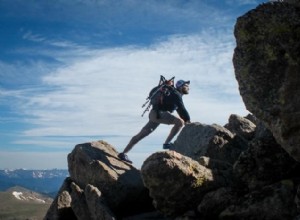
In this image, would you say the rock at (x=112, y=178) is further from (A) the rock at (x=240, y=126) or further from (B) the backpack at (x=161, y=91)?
(A) the rock at (x=240, y=126)

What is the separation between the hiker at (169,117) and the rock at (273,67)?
1096 cm

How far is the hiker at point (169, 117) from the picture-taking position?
939 inches

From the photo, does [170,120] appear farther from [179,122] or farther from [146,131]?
[146,131]

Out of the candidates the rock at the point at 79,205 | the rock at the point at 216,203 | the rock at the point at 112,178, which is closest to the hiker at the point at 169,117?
the rock at the point at 112,178

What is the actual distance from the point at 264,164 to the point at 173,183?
12.8 ft

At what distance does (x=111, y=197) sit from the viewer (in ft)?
66.4

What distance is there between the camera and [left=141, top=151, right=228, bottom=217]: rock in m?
15.4

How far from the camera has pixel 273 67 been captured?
474 inches

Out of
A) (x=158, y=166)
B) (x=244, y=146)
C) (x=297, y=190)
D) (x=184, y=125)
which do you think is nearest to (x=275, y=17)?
(x=297, y=190)

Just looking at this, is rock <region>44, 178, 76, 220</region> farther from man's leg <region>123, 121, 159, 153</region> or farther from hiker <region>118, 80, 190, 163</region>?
man's leg <region>123, 121, 159, 153</region>

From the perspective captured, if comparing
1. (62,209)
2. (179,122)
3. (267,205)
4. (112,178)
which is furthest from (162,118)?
(267,205)

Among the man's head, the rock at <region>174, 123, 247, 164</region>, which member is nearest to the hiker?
the man's head

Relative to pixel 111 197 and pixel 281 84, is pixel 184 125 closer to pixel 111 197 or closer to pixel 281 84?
pixel 111 197

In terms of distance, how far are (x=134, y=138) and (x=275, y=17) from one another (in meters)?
14.1
